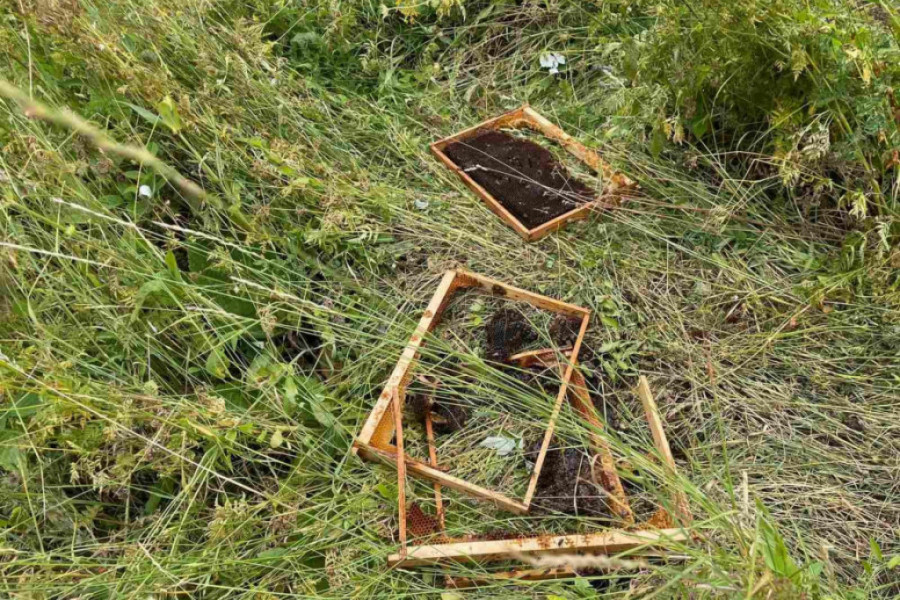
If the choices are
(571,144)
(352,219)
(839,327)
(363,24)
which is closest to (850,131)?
(839,327)

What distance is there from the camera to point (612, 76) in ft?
11.3

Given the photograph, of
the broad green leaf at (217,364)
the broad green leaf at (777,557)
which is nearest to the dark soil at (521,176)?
the broad green leaf at (217,364)

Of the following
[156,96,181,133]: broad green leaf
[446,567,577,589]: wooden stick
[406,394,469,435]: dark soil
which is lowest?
[446,567,577,589]: wooden stick

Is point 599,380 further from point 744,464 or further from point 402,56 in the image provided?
point 402,56

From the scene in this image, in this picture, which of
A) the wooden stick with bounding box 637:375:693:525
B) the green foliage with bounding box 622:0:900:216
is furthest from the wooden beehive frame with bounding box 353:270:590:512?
the green foliage with bounding box 622:0:900:216

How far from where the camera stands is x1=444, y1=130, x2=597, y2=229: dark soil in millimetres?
3061

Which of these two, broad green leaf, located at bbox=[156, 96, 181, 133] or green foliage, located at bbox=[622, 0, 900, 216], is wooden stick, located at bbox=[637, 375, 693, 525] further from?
broad green leaf, located at bbox=[156, 96, 181, 133]

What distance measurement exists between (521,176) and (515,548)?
1.83 metres

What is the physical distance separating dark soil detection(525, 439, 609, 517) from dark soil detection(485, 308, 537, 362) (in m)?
0.42

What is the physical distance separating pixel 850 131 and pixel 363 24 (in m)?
2.69

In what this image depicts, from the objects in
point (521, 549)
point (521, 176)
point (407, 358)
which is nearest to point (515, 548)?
point (521, 549)

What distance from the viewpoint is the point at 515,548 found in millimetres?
1959

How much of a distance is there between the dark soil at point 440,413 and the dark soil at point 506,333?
0.79ft

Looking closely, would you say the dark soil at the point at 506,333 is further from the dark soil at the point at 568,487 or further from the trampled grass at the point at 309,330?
the dark soil at the point at 568,487
